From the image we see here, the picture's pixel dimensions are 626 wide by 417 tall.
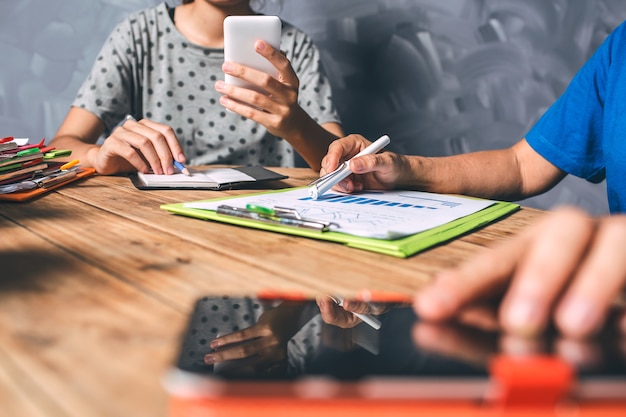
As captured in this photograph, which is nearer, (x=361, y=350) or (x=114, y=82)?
(x=361, y=350)

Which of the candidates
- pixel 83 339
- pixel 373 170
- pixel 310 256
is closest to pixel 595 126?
pixel 373 170

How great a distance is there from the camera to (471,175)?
982 millimetres

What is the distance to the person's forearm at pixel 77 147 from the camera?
3.72 ft

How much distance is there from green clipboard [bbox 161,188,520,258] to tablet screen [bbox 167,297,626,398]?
0.19m

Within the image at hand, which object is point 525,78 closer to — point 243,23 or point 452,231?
point 243,23

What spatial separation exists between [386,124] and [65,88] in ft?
3.44

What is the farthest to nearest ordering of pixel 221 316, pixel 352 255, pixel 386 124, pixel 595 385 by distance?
pixel 386 124 < pixel 352 255 < pixel 221 316 < pixel 595 385

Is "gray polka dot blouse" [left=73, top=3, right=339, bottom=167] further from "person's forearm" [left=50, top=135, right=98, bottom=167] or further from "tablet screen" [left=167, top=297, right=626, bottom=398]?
"tablet screen" [left=167, top=297, right=626, bottom=398]

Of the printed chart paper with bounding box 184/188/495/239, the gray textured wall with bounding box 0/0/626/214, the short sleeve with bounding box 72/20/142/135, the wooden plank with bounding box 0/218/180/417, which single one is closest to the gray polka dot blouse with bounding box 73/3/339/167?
the short sleeve with bounding box 72/20/142/135

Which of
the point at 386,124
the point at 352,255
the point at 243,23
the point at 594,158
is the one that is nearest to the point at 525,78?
the point at 386,124

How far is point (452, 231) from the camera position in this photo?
2.03 ft

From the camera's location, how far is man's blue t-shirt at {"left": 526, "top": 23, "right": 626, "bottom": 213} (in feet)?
3.09

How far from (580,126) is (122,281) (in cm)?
89

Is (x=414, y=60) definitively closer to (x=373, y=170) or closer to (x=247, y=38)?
(x=247, y=38)
